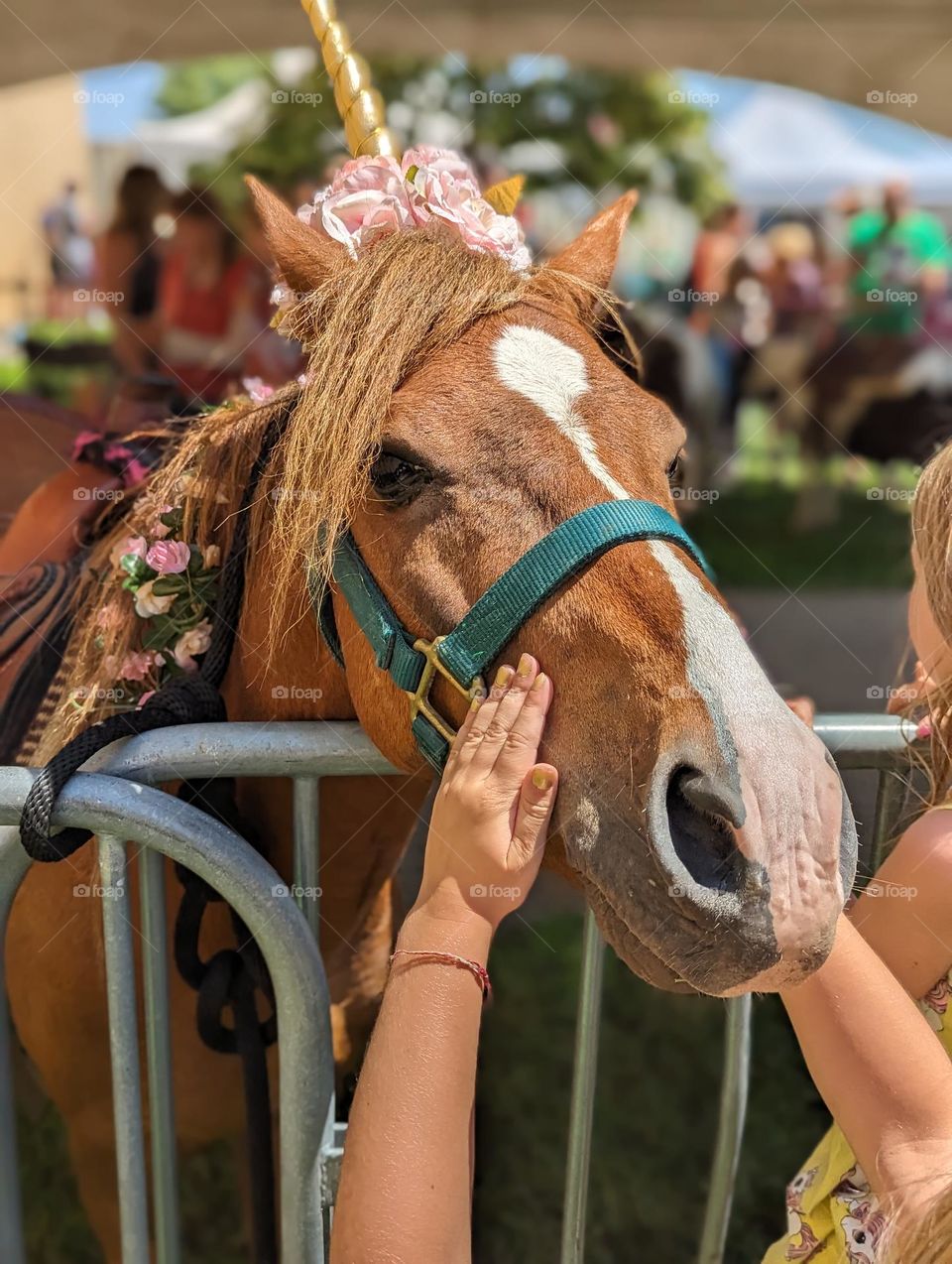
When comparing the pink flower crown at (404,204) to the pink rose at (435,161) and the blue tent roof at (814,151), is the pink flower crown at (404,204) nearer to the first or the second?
the pink rose at (435,161)

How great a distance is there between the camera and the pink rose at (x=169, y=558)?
1731 millimetres

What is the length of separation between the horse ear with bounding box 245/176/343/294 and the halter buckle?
62 centimetres

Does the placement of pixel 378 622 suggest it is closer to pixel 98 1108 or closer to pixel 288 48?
pixel 98 1108

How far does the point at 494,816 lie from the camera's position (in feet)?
3.83

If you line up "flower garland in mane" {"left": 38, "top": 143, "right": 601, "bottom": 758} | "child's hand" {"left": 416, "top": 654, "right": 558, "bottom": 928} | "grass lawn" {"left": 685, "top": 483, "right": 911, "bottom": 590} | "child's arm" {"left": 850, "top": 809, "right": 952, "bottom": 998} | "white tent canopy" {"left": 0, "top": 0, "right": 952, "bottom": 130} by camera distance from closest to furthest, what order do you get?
"child's hand" {"left": 416, "top": 654, "right": 558, "bottom": 928} < "child's arm" {"left": 850, "top": 809, "right": 952, "bottom": 998} < "flower garland in mane" {"left": 38, "top": 143, "right": 601, "bottom": 758} < "white tent canopy" {"left": 0, "top": 0, "right": 952, "bottom": 130} < "grass lawn" {"left": 685, "top": 483, "right": 911, "bottom": 590}

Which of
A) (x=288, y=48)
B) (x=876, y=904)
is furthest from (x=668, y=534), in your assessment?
(x=288, y=48)

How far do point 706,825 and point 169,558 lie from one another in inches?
40.7

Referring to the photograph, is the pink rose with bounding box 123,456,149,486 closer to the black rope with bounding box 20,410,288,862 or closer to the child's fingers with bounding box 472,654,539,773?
the black rope with bounding box 20,410,288,862

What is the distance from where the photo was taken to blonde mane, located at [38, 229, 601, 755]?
1390 millimetres

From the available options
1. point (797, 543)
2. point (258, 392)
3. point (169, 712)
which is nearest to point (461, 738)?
point (169, 712)

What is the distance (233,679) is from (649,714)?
0.88m

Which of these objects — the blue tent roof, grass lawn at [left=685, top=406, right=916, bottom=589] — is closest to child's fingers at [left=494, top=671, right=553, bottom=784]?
grass lawn at [left=685, top=406, right=916, bottom=589]

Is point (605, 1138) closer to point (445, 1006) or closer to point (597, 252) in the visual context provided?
point (445, 1006)

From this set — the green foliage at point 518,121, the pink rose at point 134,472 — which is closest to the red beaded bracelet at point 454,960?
the pink rose at point 134,472
